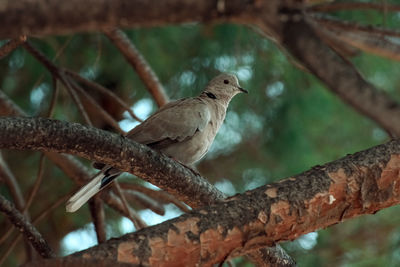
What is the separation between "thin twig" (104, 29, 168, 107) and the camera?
122 inches

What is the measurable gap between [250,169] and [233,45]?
1.01 metres

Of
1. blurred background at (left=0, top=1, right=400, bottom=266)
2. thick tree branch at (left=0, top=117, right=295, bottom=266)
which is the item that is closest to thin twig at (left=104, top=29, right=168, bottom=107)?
blurred background at (left=0, top=1, right=400, bottom=266)

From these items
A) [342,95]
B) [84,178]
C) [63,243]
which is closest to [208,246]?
[342,95]

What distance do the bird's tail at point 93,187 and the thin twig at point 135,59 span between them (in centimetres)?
81

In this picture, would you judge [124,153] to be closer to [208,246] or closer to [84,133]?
[84,133]

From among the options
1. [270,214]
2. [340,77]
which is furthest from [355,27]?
[340,77]

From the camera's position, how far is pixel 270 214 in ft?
5.98

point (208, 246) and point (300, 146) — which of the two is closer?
point (208, 246)

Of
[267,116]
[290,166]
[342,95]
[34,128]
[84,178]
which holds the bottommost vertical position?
[342,95]

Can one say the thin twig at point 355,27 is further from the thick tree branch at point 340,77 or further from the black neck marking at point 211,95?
the thick tree branch at point 340,77

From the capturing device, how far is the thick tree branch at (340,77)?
2.93 feet

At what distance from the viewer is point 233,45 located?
151 inches

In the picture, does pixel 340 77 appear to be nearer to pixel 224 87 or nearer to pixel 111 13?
pixel 111 13

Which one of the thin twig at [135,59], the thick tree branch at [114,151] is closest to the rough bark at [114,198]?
the thick tree branch at [114,151]
